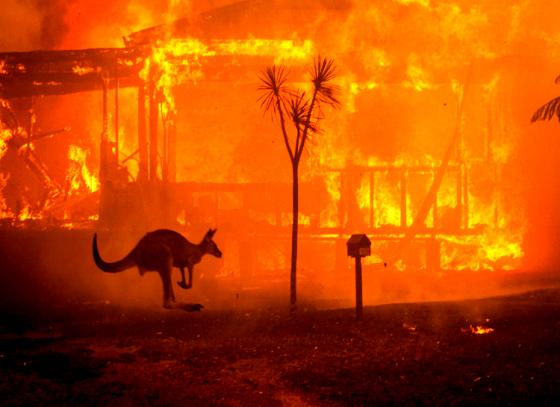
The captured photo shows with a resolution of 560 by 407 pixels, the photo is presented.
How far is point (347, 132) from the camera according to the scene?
20.8 metres

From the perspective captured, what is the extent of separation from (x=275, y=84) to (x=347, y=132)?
31.5 ft

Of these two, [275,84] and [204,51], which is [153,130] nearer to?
[204,51]

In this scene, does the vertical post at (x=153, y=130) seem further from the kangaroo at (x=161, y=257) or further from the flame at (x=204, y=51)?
the kangaroo at (x=161, y=257)

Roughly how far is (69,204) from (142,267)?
1268cm

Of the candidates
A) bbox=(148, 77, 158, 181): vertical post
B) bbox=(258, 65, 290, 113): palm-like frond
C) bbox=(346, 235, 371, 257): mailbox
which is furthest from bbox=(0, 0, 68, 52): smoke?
bbox=(346, 235, 371, 257): mailbox

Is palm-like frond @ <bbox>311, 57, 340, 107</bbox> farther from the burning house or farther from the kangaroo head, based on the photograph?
the kangaroo head

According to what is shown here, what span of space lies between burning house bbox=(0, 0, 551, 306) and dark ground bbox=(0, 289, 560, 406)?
19.9 ft

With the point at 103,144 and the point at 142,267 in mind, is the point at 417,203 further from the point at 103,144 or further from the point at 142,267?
the point at 142,267

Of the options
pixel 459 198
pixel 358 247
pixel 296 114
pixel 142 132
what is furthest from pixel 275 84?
pixel 459 198

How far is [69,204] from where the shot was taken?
22297mm

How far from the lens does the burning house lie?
1758 centimetres

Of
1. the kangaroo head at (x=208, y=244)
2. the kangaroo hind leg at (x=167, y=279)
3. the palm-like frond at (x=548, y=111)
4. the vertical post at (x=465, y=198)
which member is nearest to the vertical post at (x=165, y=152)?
the kangaroo head at (x=208, y=244)

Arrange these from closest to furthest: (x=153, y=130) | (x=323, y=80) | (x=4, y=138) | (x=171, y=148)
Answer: (x=323, y=80), (x=153, y=130), (x=171, y=148), (x=4, y=138)

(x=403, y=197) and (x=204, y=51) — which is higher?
(x=204, y=51)
